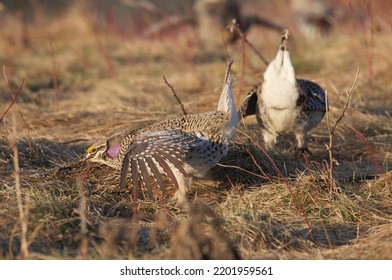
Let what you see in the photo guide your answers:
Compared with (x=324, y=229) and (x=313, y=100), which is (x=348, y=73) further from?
(x=324, y=229)

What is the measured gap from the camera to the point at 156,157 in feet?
13.6

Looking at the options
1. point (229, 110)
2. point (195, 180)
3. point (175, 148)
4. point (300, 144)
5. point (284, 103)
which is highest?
point (284, 103)

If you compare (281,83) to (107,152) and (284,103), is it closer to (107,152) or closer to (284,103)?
(284,103)

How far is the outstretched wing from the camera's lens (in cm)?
408

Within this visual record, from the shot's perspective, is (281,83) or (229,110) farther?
(281,83)

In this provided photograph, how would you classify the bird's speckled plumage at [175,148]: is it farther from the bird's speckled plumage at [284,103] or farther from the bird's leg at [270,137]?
the bird's leg at [270,137]

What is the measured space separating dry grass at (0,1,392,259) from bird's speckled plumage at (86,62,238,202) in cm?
16

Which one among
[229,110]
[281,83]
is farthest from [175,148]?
[281,83]

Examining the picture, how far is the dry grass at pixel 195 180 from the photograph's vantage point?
11.8ft

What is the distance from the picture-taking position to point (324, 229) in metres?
3.86

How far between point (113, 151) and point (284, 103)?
1297 millimetres

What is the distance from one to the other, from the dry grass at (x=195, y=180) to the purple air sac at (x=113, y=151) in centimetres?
18
